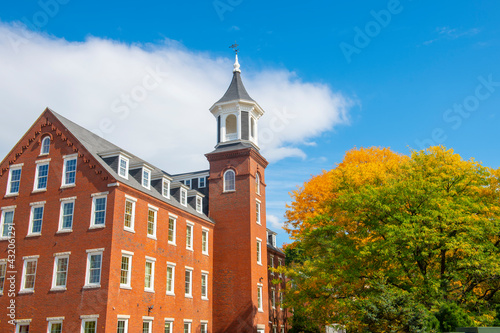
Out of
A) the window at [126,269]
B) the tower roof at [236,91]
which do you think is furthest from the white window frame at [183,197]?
the tower roof at [236,91]

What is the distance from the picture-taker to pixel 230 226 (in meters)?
39.7

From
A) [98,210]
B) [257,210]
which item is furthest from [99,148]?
[257,210]

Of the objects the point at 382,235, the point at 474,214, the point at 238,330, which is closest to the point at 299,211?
the point at 238,330

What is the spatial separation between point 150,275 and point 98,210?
5871mm

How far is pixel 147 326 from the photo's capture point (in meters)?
29.0

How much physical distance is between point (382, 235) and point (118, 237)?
16.1 m

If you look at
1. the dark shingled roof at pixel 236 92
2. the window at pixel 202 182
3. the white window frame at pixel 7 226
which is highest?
the dark shingled roof at pixel 236 92

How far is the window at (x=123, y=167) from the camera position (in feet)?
97.8

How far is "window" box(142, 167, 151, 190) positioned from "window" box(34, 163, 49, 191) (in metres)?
6.49

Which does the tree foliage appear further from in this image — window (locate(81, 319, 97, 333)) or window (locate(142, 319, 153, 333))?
window (locate(81, 319, 97, 333))

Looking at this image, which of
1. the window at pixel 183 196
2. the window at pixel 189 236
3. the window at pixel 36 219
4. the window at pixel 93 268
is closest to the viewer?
the window at pixel 93 268

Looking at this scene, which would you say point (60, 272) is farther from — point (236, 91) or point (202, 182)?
point (236, 91)

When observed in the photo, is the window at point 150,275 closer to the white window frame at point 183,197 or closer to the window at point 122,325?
the window at point 122,325

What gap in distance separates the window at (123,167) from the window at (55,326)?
9868 millimetres
